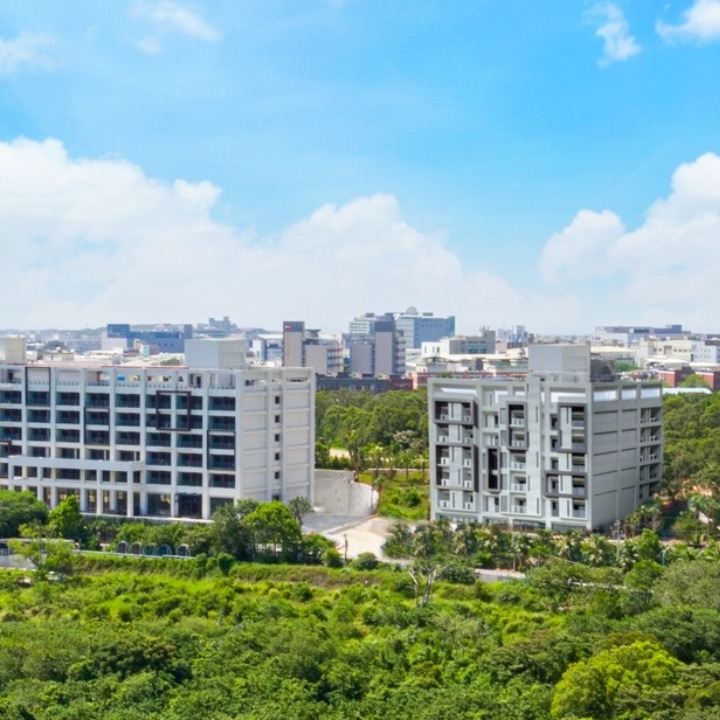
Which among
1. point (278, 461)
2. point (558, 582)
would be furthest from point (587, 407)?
point (278, 461)

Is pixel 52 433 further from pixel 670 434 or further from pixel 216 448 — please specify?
pixel 670 434

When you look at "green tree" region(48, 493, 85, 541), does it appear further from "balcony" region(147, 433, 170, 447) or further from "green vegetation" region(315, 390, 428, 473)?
"green vegetation" region(315, 390, 428, 473)

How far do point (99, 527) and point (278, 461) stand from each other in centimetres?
619

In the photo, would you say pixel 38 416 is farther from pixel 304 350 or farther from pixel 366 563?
pixel 304 350

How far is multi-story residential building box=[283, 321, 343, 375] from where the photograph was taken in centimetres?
9025

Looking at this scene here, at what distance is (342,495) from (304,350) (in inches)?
2051

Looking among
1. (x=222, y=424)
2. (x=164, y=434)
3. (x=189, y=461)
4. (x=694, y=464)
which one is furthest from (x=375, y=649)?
(x=694, y=464)

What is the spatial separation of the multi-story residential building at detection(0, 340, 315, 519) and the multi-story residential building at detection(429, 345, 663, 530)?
17.5 feet

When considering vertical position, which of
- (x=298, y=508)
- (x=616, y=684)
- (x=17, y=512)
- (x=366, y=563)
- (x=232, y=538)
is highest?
(x=298, y=508)

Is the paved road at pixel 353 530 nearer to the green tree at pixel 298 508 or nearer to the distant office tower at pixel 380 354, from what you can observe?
the green tree at pixel 298 508

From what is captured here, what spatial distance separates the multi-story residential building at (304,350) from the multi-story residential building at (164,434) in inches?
1903

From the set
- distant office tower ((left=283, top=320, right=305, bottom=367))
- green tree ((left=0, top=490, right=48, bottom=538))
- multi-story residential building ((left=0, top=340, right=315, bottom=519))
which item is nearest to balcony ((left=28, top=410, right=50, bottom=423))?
multi-story residential building ((left=0, top=340, right=315, bottom=519))

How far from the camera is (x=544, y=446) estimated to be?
112 ft

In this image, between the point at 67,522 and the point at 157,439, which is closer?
the point at 67,522
